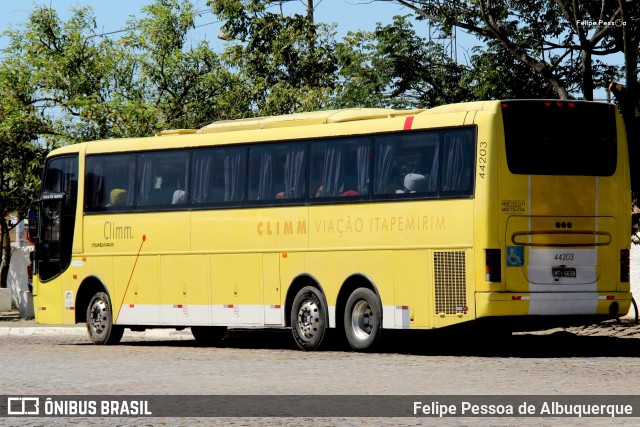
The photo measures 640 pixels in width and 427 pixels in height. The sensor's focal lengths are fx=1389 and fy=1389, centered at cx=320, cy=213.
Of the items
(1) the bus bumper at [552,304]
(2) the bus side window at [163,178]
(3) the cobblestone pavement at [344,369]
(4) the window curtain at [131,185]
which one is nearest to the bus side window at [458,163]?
(1) the bus bumper at [552,304]

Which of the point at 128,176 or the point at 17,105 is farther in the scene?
the point at 17,105

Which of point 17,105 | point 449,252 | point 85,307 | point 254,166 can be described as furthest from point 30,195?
point 449,252

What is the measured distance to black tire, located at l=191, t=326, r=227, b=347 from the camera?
2627 centimetres

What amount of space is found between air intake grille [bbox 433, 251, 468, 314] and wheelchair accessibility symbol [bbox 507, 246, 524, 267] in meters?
0.64

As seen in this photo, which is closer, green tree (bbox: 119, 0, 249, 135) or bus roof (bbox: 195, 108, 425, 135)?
bus roof (bbox: 195, 108, 425, 135)

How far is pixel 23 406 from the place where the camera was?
13023 millimetres

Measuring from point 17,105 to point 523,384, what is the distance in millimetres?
24954

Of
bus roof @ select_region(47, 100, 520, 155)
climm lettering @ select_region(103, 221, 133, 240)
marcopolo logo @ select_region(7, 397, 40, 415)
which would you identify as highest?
bus roof @ select_region(47, 100, 520, 155)

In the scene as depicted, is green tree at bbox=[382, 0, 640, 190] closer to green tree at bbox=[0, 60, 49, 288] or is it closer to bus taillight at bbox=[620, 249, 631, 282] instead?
bus taillight at bbox=[620, 249, 631, 282]

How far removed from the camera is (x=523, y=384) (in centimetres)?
1445

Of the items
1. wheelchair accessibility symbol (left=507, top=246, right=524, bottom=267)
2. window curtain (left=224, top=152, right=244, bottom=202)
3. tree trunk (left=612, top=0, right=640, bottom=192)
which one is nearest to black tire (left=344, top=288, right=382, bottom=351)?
wheelchair accessibility symbol (left=507, top=246, right=524, bottom=267)

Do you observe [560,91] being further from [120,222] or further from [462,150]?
[120,222]

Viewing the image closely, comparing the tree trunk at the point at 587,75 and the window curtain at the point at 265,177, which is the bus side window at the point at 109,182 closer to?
the window curtain at the point at 265,177

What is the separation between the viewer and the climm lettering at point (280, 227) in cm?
2170
